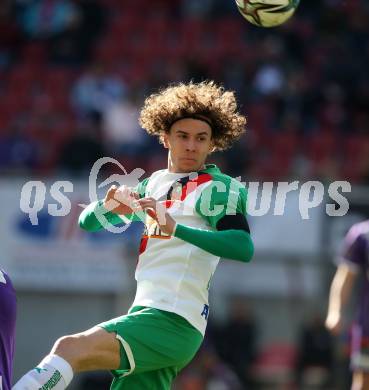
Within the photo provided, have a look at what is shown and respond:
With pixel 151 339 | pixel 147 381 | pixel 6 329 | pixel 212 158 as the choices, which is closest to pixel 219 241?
pixel 151 339

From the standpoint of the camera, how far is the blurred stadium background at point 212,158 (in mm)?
11945

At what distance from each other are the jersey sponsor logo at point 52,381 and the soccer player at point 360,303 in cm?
304

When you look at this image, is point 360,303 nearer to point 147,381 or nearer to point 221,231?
point 147,381

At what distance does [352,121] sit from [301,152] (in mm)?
1145

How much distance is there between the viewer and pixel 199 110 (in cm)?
571

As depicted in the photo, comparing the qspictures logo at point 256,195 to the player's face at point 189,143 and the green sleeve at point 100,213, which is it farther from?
the player's face at point 189,143

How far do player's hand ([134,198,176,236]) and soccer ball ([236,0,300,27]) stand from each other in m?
1.79

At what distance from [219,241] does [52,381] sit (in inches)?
41.1

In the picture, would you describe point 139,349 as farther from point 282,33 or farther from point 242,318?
point 282,33

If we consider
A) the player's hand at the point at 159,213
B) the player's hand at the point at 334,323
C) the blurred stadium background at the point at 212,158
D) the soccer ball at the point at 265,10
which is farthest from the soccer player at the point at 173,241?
the blurred stadium background at the point at 212,158

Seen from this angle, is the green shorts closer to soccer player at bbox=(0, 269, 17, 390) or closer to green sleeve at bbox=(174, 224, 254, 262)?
green sleeve at bbox=(174, 224, 254, 262)

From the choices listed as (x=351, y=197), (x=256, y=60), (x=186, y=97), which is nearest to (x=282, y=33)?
(x=256, y=60)

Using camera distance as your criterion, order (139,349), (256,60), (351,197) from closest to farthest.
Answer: (139,349) < (351,197) < (256,60)

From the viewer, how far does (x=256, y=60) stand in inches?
643
